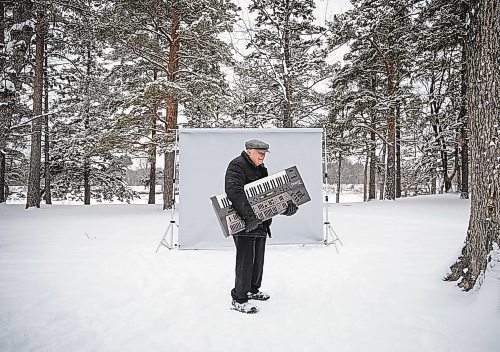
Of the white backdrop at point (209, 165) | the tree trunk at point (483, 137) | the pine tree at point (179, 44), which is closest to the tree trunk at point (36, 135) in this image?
the pine tree at point (179, 44)

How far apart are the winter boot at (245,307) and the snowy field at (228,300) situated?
6 cm

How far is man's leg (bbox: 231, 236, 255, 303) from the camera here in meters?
3.63

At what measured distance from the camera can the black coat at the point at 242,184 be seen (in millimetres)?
3537

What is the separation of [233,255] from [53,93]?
17281 millimetres

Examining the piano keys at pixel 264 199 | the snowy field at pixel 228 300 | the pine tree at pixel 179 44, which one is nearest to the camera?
the snowy field at pixel 228 300

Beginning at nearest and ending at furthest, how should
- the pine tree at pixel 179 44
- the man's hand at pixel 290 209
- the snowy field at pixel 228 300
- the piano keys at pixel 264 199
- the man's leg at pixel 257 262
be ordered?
1. the snowy field at pixel 228 300
2. the piano keys at pixel 264 199
3. the man's leg at pixel 257 262
4. the man's hand at pixel 290 209
5. the pine tree at pixel 179 44

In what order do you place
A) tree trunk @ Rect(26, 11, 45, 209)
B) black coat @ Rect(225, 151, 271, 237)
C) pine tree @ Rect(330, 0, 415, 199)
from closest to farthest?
black coat @ Rect(225, 151, 271, 237), pine tree @ Rect(330, 0, 415, 199), tree trunk @ Rect(26, 11, 45, 209)

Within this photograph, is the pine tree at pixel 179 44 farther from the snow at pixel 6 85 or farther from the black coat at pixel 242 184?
the black coat at pixel 242 184

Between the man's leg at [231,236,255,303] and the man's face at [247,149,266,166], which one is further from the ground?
the man's face at [247,149,266,166]

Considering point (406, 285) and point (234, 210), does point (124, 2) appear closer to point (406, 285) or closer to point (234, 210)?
point (234, 210)

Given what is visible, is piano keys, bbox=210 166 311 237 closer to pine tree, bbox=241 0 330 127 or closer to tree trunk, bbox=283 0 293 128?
tree trunk, bbox=283 0 293 128

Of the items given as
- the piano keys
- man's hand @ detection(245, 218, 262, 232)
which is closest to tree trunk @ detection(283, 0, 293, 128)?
the piano keys

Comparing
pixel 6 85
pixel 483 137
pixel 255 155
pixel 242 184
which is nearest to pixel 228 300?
pixel 242 184

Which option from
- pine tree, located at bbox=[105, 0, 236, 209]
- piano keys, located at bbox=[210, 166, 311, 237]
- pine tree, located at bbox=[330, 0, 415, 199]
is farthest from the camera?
pine tree, located at bbox=[330, 0, 415, 199]
